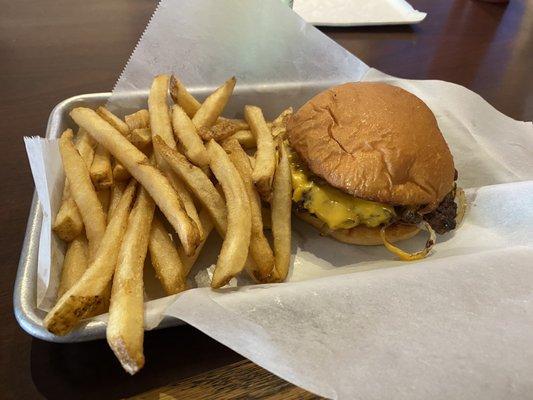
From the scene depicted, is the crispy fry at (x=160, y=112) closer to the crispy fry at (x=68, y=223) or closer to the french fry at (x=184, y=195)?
the french fry at (x=184, y=195)

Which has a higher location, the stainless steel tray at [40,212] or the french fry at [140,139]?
the french fry at [140,139]

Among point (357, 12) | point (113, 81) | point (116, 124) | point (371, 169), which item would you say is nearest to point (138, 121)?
point (116, 124)

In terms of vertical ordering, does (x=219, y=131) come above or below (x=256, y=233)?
above

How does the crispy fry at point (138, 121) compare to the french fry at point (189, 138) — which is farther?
the crispy fry at point (138, 121)

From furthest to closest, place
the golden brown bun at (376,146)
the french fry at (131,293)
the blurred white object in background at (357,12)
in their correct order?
the blurred white object in background at (357,12), the golden brown bun at (376,146), the french fry at (131,293)

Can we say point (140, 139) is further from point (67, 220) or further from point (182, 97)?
point (67, 220)

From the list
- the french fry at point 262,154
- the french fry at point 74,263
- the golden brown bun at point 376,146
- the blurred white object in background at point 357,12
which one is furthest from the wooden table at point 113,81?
the golden brown bun at point 376,146

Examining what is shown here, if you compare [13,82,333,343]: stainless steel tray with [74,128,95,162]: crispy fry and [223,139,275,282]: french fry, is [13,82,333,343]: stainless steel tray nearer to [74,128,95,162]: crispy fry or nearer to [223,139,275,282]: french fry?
[74,128,95,162]: crispy fry
